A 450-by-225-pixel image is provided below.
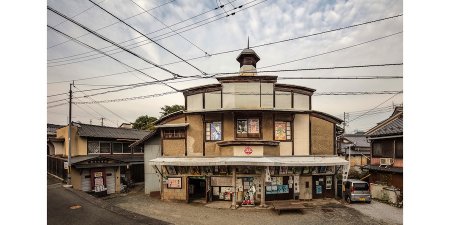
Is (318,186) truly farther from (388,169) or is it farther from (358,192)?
(388,169)

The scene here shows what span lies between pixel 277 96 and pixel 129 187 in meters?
16.9

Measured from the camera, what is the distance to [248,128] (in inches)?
619

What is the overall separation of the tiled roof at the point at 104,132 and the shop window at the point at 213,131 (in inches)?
494

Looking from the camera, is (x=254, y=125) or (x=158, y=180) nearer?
(x=254, y=125)

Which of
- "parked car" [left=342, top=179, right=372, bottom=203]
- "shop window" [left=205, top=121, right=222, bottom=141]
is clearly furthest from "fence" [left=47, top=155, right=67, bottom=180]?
"parked car" [left=342, top=179, right=372, bottom=203]

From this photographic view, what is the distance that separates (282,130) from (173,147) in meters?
8.20

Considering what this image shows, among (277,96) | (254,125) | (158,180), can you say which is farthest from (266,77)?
(158,180)

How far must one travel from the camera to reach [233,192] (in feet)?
48.5

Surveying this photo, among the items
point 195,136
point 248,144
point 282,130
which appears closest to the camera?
point 248,144

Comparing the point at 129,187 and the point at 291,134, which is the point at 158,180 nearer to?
the point at 129,187

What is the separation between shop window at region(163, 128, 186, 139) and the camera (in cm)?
1721

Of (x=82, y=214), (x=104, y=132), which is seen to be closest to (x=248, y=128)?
(x=82, y=214)

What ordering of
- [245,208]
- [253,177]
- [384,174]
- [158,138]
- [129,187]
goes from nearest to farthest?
1. [245,208]
2. [253,177]
3. [384,174]
4. [158,138]
5. [129,187]

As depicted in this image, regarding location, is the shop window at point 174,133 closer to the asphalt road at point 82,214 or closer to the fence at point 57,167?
the asphalt road at point 82,214
